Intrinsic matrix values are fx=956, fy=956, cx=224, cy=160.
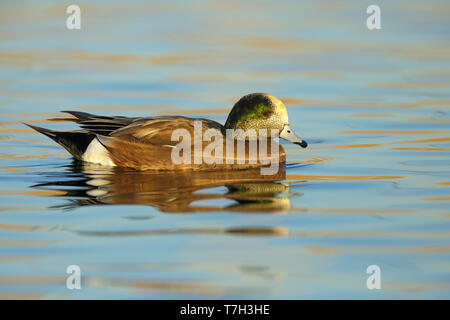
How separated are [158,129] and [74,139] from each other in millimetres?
954

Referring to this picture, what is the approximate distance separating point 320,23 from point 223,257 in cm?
1076

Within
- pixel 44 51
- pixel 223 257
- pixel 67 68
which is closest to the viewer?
pixel 223 257

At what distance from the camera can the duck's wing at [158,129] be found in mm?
8633

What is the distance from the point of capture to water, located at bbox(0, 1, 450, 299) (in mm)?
5422

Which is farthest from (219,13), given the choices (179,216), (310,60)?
(179,216)

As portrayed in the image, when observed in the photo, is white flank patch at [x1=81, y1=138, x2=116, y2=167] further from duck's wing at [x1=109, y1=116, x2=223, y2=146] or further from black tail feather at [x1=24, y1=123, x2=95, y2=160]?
duck's wing at [x1=109, y1=116, x2=223, y2=146]

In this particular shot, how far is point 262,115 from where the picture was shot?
8.91 m

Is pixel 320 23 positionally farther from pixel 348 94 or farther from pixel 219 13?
pixel 348 94

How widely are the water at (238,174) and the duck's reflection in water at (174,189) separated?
0.03 metres

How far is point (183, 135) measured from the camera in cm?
858

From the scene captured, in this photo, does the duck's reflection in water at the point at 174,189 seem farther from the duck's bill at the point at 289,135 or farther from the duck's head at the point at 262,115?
the duck's head at the point at 262,115

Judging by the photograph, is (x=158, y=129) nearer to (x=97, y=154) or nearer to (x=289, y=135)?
(x=97, y=154)

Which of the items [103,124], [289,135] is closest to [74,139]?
[103,124]

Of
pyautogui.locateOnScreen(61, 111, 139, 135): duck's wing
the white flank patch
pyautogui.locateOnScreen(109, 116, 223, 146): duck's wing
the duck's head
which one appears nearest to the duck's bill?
the duck's head
